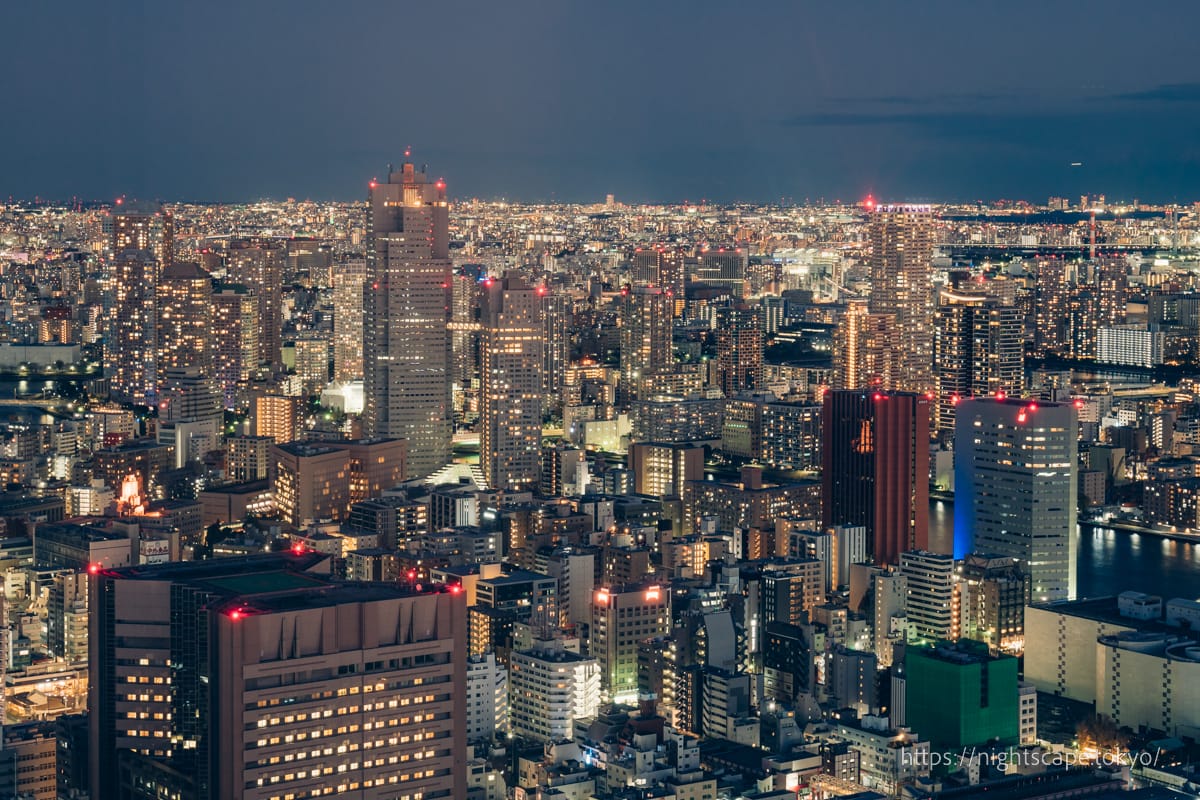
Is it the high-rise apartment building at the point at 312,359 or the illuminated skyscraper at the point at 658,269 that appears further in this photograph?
the illuminated skyscraper at the point at 658,269

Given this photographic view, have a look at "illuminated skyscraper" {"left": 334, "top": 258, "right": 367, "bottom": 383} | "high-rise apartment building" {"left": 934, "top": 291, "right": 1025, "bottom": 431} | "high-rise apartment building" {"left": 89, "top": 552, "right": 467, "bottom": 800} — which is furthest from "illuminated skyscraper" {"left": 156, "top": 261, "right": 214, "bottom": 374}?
"high-rise apartment building" {"left": 89, "top": 552, "right": 467, "bottom": 800}

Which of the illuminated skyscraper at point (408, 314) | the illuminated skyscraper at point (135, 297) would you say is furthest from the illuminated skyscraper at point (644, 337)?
the illuminated skyscraper at point (135, 297)

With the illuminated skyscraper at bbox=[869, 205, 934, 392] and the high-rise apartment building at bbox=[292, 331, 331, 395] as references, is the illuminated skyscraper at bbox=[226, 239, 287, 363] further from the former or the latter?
the illuminated skyscraper at bbox=[869, 205, 934, 392]

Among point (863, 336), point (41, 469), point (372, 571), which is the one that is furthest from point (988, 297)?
point (372, 571)

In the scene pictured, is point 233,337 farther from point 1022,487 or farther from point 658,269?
point 1022,487

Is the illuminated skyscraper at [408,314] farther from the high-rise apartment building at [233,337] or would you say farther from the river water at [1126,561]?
the river water at [1126,561]

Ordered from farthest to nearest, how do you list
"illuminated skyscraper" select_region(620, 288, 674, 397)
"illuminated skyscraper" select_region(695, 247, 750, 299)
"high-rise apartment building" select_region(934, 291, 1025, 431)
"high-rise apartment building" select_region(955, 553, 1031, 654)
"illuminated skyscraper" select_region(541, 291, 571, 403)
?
"illuminated skyscraper" select_region(695, 247, 750, 299)
"illuminated skyscraper" select_region(620, 288, 674, 397)
"high-rise apartment building" select_region(934, 291, 1025, 431)
"illuminated skyscraper" select_region(541, 291, 571, 403)
"high-rise apartment building" select_region(955, 553, 1031, 654)

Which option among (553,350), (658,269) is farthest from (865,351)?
(658,269)
